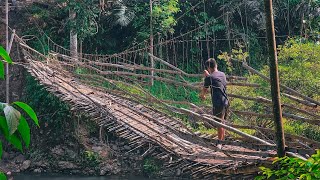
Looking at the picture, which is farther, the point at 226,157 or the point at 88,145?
the point at 88,145

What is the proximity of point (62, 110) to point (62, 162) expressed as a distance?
0.95 m

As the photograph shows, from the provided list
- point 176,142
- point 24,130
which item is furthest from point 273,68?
point 24,130

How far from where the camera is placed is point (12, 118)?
2.27ft

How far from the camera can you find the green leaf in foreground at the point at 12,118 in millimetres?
691

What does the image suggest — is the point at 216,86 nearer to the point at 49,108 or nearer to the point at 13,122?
the point at 13,122

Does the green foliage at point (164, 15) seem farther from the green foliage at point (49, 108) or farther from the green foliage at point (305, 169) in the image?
the green foliage at point (305, 169)

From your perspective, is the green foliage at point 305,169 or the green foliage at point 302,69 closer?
the green foliage at point 305,169

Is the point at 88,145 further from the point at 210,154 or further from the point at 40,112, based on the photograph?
A: the point at 210,154

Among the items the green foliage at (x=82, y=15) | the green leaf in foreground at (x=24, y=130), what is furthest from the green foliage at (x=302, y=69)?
the green leaf in foreground at (x=24, y=130)

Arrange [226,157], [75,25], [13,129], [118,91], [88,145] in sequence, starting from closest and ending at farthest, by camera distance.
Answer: [13,129], [226,157], [118,91], [75,25], [88,145]

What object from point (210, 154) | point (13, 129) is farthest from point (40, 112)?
point (13, 129)

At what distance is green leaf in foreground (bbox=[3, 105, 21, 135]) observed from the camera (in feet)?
2.27

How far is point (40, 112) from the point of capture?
28.0 ft

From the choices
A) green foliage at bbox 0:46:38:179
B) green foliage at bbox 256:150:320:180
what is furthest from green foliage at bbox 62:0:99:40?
green foliage at bbox 0:46:38:179
